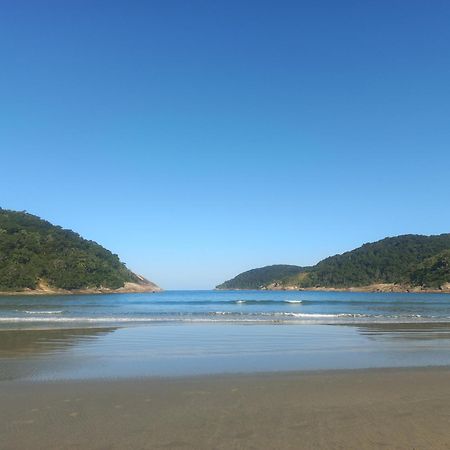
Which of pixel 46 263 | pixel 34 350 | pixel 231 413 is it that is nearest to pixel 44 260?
pixel 46 263

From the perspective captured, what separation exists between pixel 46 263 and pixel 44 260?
1424 millimetres

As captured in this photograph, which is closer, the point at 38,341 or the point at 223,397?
the point at 223,397

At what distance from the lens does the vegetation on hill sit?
134 meters

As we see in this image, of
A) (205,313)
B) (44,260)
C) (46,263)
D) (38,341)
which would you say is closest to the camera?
(38,341)

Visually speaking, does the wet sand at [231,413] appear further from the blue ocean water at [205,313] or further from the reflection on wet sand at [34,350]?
the blue ocean water at [205,313]

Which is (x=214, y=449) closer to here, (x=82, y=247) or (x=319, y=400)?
(x=319, y=400)

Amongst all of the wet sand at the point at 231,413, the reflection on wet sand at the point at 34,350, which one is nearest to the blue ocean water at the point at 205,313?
the reflection on wet sand at the point at 34,350

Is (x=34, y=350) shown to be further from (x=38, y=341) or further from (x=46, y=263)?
(x=46, y=263)

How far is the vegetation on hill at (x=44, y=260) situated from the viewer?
440 ft

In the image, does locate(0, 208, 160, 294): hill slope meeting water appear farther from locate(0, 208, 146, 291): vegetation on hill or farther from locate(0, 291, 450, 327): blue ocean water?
locate(0, 291, 450, 327): blue ocean water

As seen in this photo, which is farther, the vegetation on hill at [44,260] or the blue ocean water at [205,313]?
the vegetation on hill at [44,260]

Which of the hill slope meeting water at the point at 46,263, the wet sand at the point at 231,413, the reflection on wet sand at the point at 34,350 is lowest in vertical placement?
the wet sand at the point at 231,413

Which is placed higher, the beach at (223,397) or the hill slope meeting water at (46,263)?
the hill slope meeting water at (46,263)

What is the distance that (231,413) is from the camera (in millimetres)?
7234
